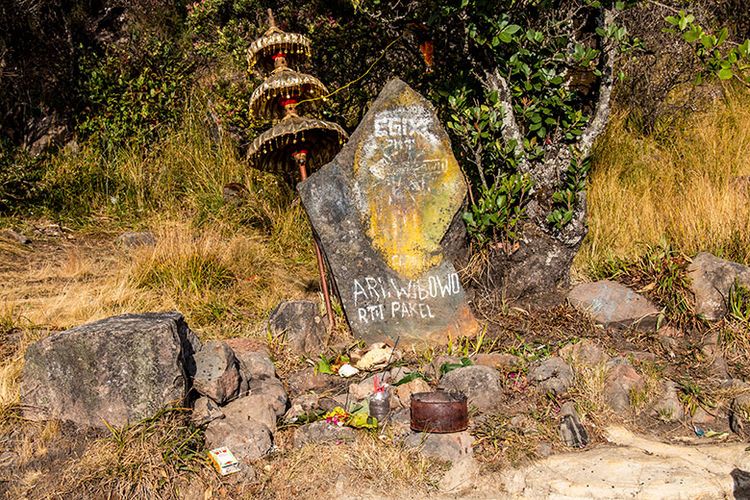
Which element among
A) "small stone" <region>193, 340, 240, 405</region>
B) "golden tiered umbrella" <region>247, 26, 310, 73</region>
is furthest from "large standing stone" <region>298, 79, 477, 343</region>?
"small stone" <region>193, 340, 240, 405</region>

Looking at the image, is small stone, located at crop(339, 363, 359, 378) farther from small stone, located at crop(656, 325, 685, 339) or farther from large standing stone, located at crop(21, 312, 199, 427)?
small stone, located at crop(656, 325, 685, 339)

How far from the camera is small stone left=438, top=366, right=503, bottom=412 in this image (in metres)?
4.48

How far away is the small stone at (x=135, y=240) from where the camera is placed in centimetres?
693

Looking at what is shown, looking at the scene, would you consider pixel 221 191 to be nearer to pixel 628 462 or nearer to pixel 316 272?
pixel 316 272

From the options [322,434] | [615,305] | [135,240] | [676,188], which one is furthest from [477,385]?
[135,240]

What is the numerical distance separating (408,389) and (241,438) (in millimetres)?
1024

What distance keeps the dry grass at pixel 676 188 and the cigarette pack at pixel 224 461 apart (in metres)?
3.16

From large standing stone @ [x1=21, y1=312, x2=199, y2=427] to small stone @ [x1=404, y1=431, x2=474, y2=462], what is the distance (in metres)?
1.24

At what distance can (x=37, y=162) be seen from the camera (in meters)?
8.38

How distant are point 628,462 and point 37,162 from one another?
6774mm

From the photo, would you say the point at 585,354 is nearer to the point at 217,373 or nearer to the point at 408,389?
the point at 408,389

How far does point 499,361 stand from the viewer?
4867 mm

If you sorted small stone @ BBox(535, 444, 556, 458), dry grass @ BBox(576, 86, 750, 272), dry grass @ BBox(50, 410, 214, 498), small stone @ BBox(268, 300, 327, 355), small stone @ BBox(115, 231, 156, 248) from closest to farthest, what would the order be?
dry grass @ BBox(50, 410, 214, 498), small stone @ BBox(535, 444, 556, 458), small stone @ BBox(268, 300, 327, 355), dry grass @ BBox(576, 86, 750, 272), small stone @ BBox(115, 231, 156, 248)

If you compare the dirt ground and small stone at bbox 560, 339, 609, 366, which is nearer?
the dirt ground
